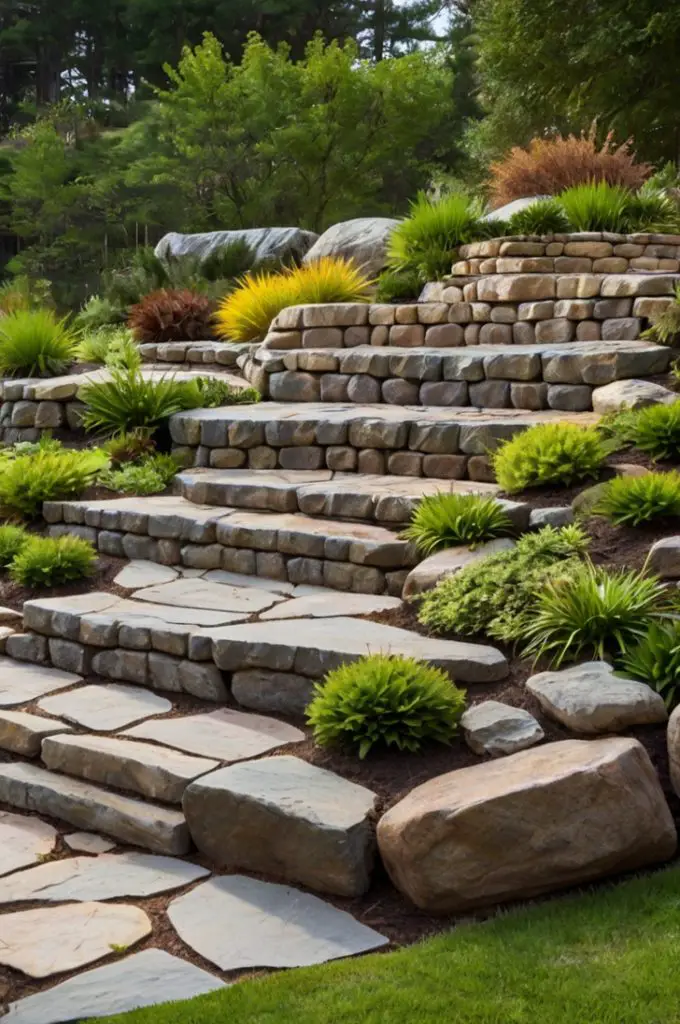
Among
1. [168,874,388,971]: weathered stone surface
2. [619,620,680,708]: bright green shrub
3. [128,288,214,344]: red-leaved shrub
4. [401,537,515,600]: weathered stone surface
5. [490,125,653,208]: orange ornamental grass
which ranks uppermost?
[490,125,653,208]: orange ornamental grass

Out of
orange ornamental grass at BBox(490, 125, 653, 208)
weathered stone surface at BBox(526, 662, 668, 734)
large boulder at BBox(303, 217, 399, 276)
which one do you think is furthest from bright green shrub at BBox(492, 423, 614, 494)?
orange ornamental grass at BBox(490, 125, 653, 208)

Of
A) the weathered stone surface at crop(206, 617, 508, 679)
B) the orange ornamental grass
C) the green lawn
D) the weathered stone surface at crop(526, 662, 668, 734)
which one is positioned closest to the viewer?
the green lawn

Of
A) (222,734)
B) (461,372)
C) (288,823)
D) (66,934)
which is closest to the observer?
(66,934)

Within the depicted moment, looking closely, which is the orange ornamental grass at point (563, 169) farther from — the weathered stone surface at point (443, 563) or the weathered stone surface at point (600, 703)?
the weathered stone surface at point (600, 703)

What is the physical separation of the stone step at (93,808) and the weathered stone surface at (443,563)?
1594mm

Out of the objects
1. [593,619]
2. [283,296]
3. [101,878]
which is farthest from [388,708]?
[283,296]

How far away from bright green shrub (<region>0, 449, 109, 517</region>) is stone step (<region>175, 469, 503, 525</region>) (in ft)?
2.09

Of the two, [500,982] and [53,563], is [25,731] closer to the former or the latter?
[53,563]

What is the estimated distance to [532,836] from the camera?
3373 millimetres

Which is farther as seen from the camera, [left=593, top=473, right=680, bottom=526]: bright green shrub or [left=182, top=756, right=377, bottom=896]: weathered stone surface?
[left=593, top=473, right=680, bottom=526]: bright green shrub

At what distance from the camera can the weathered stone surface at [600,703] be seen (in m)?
3.80

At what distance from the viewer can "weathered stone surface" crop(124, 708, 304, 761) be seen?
4.20 m

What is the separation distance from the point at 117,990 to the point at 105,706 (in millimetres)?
1852

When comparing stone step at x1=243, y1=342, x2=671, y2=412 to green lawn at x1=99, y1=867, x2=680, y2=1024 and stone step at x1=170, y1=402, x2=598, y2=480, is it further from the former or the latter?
green lawn at x1=99, y1=867, x2=680, y2=1024
